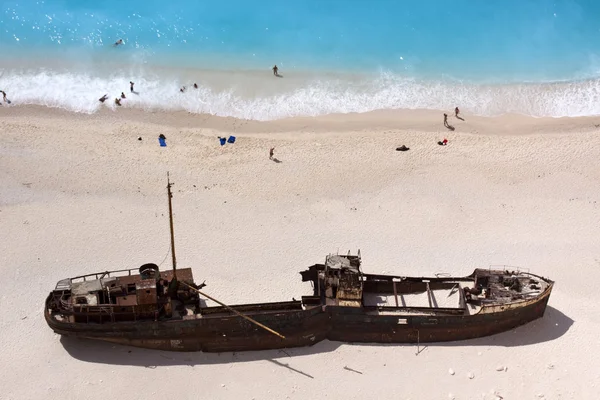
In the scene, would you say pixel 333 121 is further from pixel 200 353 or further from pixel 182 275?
pixel 200 353

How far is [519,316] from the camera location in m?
26.1

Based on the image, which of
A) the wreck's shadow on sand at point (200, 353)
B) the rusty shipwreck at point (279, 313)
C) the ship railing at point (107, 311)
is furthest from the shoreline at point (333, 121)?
the ship railing at point (107, 311)

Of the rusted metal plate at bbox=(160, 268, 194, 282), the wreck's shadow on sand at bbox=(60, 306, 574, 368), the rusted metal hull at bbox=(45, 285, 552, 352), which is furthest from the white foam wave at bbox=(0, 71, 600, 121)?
the wreck's shadow on sand at bbox=(60, 306, 574, 368)

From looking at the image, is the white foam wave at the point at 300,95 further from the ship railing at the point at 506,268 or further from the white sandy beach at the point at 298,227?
the ship railing at the point at 506,268

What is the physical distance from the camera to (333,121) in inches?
1606

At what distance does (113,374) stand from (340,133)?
2114 cm

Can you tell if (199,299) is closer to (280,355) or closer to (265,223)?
(280,355)

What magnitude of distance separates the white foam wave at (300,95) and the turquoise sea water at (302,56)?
0.11 meters

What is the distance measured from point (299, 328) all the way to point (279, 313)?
3.56ft

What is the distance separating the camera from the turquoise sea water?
141ft

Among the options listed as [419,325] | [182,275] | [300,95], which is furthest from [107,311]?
[300,95]

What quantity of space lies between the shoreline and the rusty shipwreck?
15.3 metres

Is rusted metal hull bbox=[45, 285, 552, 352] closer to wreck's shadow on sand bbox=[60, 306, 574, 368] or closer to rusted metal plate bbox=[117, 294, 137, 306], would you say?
wreck's shadow on sand bbox=[60, 306, 574, 368]

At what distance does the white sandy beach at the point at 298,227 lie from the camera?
2417 cm
